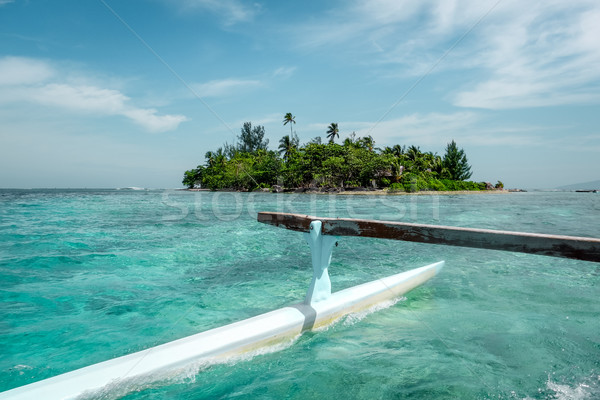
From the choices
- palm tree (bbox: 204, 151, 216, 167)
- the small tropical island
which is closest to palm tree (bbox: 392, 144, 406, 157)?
the small tropical island

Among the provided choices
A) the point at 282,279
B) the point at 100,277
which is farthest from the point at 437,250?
the point at 100,277

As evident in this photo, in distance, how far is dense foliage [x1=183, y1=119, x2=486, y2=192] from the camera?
48969mm

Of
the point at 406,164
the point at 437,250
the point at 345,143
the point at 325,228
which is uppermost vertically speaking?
the point at 345,143

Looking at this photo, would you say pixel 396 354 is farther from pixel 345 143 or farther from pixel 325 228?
pixel 345 143

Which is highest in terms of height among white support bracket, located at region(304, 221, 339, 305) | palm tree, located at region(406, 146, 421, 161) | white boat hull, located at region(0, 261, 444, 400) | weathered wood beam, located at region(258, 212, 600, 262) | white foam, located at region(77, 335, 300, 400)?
palm tree, located at region(406, 146, 421, 161)

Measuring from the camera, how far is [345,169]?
4800 centimetres

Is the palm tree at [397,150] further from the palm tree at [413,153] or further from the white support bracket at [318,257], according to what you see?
the white support bracket at [318,257]

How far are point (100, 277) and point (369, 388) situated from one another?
523cm

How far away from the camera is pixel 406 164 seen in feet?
177

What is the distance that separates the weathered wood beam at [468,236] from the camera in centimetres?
202

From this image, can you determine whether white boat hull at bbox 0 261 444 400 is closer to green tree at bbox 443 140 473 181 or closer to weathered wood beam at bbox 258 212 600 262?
weathered wood beam at bbox 258 212 600 262

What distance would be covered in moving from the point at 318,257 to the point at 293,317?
0.62 metres

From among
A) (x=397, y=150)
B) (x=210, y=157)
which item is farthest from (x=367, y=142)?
(x=210, y=157)

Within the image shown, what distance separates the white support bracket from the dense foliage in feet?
145
